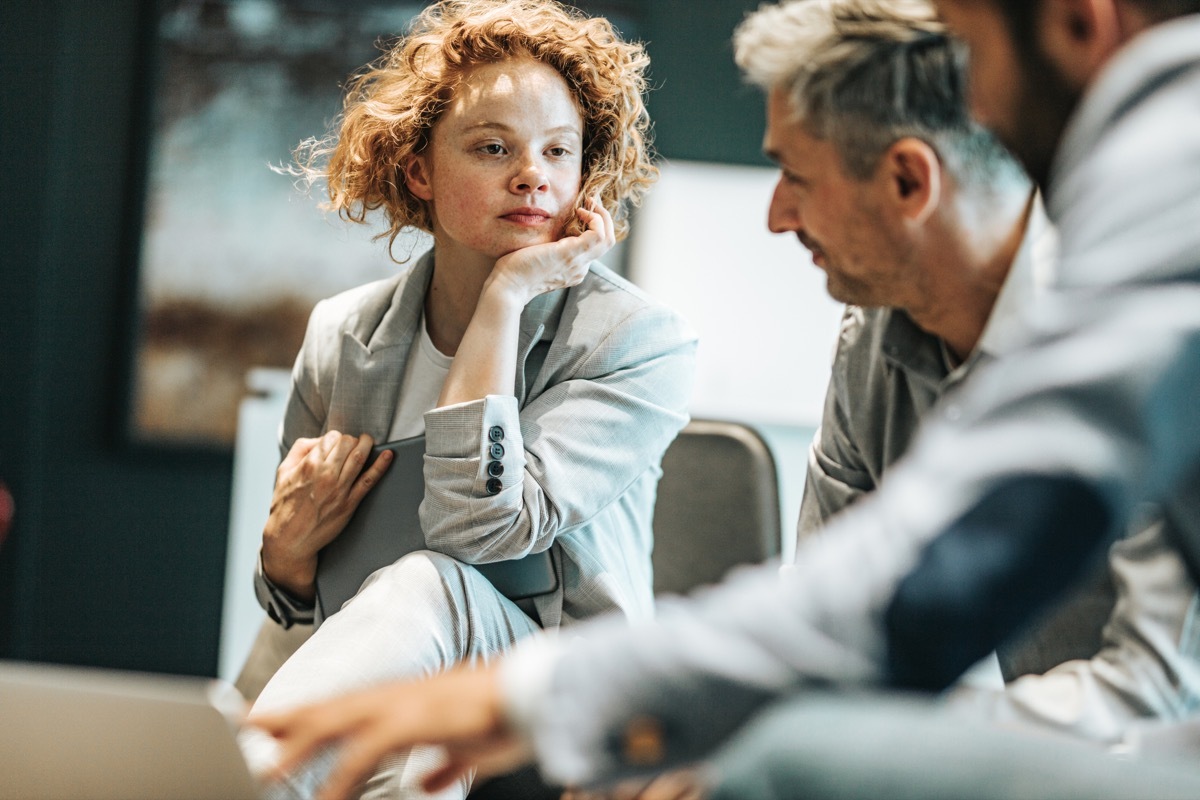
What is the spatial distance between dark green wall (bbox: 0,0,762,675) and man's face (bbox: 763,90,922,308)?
7.50 feet

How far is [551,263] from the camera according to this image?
1762 millimetres

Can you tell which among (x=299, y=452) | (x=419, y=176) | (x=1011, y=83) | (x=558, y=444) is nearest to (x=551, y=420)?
(x=558, y=444)

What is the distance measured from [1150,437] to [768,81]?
71 centimetres

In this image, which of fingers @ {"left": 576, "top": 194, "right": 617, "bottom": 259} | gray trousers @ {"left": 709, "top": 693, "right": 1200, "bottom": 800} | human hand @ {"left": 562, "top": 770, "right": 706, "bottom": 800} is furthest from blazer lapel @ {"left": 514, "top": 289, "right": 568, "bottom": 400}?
gray trousers @ {"left": 709, "top": 693, "right": 1200, "bottom": 800}

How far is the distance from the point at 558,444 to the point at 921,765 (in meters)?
1.06

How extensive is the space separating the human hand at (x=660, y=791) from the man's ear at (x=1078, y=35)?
2.44ft

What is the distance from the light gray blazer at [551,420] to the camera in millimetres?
1598

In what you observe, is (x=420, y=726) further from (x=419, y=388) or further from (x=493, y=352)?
(x=419, y=388)

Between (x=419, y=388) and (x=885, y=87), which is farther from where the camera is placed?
(x=419, y=388)

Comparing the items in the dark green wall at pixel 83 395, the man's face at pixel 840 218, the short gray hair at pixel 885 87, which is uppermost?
the short gray hair at pixel 885 87

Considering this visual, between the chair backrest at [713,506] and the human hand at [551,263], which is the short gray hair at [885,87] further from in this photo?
the chair backrest at [713,506]

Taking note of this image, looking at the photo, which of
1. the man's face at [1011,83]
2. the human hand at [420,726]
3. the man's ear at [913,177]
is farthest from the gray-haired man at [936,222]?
the human hand at [420,726]

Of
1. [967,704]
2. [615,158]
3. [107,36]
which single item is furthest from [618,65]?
[107,36]

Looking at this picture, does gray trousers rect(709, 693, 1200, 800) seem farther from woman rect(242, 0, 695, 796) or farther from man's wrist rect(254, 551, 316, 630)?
man's wrist rect(254, 551, 316, 630)
